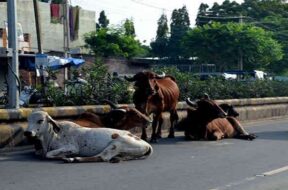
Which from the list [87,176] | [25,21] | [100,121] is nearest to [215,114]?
[100,121]

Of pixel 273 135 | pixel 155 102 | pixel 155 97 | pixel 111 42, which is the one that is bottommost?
pixel 273 135

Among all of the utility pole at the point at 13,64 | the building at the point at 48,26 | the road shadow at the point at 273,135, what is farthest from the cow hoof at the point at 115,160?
the building at the point at 48,26

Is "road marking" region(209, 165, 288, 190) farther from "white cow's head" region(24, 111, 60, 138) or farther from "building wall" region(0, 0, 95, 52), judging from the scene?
"building wall" region(0, 0, 95, 52)

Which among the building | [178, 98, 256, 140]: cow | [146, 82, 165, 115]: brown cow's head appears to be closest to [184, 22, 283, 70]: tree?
the building

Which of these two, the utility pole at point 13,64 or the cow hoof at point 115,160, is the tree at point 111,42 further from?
the cow hoof at point 115,160

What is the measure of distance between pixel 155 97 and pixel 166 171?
4.11 m

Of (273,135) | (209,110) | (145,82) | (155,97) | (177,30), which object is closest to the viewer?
(145,82)

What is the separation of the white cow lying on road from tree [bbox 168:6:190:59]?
62726mm

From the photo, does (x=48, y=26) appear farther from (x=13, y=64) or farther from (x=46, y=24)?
(x=13, y=64)

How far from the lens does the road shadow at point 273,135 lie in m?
15.5

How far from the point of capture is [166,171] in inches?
387

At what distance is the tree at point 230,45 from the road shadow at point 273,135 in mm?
39309

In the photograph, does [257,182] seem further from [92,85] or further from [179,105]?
[179,105]

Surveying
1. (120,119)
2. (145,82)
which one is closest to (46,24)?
(145,82)
